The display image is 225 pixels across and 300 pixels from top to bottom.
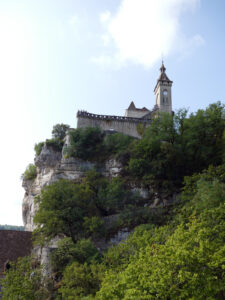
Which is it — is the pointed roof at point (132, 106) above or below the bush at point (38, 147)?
above

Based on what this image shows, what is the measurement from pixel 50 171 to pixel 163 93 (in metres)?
23.2

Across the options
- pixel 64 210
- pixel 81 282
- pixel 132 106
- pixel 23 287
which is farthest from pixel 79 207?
pixel 132 106

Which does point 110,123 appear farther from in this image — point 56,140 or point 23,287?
point 23,287

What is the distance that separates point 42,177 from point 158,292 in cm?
3537

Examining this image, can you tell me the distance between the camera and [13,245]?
34.5 meters

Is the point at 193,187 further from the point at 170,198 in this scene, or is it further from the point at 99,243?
the point at 99,243

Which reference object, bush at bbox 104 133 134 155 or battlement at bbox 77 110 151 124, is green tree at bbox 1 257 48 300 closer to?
bush at bbox 104 133 134 155

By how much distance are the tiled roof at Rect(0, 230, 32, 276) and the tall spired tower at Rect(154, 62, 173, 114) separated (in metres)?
29.2

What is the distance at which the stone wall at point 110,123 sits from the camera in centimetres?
4606

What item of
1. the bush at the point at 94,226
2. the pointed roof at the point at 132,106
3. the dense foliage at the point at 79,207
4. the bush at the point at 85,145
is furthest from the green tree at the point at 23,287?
the pointed roof at the point at 132,106

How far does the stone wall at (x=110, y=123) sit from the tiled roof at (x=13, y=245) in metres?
17.1

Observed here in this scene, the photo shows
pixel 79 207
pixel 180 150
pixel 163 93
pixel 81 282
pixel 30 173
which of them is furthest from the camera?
pixel 163 93

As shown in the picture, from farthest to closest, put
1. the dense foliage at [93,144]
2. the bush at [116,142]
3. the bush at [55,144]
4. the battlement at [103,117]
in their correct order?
the bush at [55,144]
the battlement at [103,117]
the dense foliage at [93,144]
the bush at [116,142]

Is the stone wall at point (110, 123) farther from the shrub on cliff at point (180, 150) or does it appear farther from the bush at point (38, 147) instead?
the shrub on cliff at point (180, 150)
